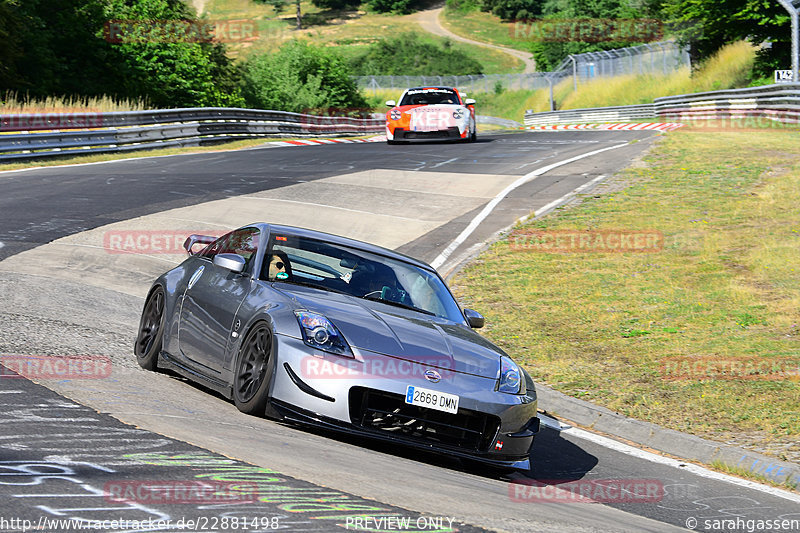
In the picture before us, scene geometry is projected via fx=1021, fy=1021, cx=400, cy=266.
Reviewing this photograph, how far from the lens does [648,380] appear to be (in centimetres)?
955

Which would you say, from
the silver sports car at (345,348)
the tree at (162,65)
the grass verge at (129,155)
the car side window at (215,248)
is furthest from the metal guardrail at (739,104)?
the silver sports car at (345,348)

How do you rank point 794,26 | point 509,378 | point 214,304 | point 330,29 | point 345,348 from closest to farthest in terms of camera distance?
point 345,348
point 509,378
point 214,304
point 794,26
point 330,29

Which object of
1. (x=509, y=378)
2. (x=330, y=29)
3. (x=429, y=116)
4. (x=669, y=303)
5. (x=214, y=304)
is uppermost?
(x=330, y=29)

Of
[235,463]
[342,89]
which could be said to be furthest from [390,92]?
[235,463]

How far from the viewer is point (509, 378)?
Answer: 688 cm

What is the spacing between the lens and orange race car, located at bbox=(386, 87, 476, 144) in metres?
30.0

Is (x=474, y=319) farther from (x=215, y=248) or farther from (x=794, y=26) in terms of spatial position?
(x=794, y=26)

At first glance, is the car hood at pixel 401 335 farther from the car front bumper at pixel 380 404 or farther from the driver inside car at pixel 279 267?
the driver inside car at pixel 279 267

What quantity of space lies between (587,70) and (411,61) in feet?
134

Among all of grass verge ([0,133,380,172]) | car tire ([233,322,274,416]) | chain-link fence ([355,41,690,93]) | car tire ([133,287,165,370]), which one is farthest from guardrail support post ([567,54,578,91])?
car tire ([233,322,274,416])

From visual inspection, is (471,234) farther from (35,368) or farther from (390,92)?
(390,92)

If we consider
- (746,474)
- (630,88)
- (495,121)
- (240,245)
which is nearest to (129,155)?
(240,245)

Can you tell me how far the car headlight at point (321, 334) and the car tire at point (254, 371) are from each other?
232 millimetres

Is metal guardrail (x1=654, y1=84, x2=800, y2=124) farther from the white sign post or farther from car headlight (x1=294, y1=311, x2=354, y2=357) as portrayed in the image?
car headlight (x1=294, y1=311, x2=354, y2=357)
